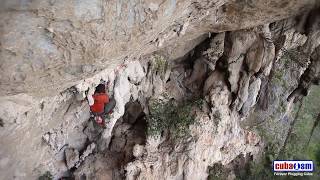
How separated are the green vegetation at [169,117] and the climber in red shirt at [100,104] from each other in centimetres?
123

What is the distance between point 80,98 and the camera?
5930 millimetres

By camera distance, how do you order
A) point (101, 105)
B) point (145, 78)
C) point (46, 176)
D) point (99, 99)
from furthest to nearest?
point (145, 78) → point (46, 176) → point (101, 105) → point (99, 99)

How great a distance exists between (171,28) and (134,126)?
3351mm

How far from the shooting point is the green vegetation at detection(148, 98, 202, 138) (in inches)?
298

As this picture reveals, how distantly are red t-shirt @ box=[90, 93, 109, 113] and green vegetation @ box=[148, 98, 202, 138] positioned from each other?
1459 millimetres

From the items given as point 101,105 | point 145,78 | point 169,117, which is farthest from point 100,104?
point 169,117

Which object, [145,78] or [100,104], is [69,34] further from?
[145,78]

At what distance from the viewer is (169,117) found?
7727mm

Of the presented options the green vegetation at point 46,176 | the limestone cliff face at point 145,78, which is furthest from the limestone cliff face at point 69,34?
the green vegetation at point 46,176

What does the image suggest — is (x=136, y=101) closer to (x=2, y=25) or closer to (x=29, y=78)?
(x=29, y=78)

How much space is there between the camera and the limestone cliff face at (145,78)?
3908 mm

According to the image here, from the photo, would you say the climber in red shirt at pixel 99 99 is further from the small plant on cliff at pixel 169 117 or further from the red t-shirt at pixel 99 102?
the small plant on cliff at pixel 169 117

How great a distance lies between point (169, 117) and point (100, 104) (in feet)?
6.65

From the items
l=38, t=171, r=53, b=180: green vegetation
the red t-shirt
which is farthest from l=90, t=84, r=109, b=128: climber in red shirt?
l=38, t=171, r=53, b=180: green vegetation
